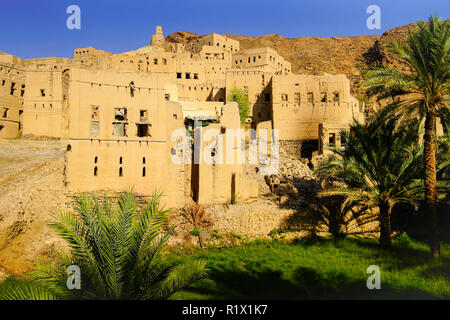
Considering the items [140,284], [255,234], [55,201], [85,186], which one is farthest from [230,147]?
[140,284]

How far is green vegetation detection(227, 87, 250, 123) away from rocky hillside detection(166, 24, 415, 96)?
21.8m

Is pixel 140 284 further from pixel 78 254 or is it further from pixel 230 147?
pixel 230 147

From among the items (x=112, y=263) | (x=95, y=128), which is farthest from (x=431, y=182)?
(x=95, y=128)

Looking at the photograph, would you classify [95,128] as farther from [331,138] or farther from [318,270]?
[331,138]

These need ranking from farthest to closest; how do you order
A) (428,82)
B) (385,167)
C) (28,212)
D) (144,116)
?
(144,116) < (28,212) < (385,167) < (428,82)

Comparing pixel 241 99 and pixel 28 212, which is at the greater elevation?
pixel 241 99

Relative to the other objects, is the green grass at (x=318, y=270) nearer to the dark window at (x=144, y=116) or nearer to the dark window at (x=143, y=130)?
the dark window at (x=143, y=130)

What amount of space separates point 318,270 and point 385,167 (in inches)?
191

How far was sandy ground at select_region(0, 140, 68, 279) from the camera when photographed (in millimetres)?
15508

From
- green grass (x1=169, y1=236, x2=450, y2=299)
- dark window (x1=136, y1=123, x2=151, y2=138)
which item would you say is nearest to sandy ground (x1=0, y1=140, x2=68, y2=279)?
dark window (x1=136, y1=123, x2=151, y2=138)

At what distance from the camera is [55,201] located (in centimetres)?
1694

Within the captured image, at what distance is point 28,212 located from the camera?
1658cm

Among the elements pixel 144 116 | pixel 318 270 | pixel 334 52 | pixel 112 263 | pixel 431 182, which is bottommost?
pixel 318 270

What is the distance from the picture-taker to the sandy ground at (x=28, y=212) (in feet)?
50.9
